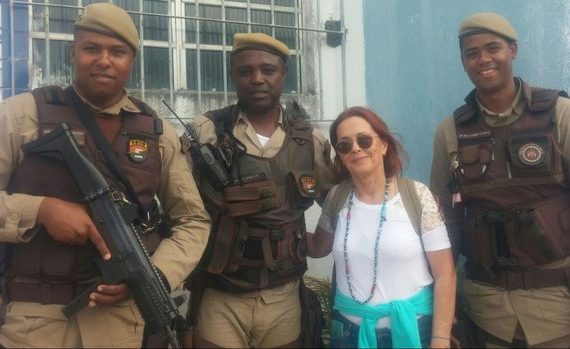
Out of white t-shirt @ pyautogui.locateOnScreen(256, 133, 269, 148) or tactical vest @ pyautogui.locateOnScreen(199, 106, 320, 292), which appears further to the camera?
white t-shirt @ pyautogui.locateOnScreen(256, 133, 269, 148)

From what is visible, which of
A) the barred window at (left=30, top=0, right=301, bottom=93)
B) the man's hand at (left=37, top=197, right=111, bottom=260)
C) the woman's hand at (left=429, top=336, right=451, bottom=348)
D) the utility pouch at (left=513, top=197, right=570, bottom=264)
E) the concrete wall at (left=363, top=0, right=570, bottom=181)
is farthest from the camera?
the barred window at (left=30, top=0, right=301, bottom=93)

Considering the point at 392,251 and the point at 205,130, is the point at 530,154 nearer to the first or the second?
the point at 392,251

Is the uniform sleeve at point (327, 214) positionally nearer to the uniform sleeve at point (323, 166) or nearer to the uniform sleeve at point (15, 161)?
the uniform sleeve at point (323, 166)

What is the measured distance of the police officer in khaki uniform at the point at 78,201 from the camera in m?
2.16

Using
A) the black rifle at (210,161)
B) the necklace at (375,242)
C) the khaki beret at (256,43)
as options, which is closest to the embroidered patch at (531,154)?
the necklace at (375,242)

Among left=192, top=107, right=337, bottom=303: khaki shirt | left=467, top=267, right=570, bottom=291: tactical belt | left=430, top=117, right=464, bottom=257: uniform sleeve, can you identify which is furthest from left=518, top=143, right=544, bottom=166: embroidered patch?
left=192, top=107, right=337, bottom=303: khaki shirt

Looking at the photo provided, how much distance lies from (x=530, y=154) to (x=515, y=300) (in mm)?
724

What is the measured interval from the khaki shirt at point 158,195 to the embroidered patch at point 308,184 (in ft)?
1.80

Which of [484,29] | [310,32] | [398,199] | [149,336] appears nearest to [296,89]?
[310,32]

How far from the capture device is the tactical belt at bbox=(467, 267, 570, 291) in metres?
2.65

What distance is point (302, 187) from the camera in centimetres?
283

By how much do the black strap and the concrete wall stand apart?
2384 millimetres

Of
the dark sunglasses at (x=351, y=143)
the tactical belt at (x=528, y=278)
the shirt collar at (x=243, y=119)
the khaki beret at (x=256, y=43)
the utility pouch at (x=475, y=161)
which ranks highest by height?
the khaki beret at (x=256, y=43)

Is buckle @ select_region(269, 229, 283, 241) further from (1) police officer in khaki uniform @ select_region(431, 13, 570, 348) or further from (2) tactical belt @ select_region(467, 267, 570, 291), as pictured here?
(2) tactical belt @ select_region(467, 267, 570, 291)
